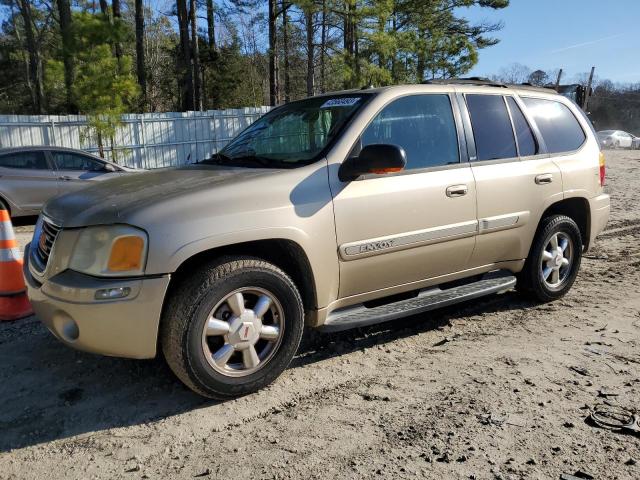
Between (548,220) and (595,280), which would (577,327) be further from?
(595,280)

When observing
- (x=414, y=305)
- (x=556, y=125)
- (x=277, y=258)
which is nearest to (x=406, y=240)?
(x=414, y=305)

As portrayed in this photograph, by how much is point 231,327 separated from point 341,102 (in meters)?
1.84

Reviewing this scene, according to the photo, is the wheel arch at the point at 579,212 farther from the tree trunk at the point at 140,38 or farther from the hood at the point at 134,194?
the tree trunk at the point at 140,38

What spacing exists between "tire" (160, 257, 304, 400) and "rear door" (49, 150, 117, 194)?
798cm

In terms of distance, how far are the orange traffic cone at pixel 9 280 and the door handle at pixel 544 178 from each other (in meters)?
4.36

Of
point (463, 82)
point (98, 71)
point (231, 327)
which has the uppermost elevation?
point (98, 71)

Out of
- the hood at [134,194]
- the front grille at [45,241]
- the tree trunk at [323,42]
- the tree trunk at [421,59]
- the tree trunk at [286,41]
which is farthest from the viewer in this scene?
the tree trunk at [286,41]

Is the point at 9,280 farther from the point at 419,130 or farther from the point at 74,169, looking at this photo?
the point at 74,169

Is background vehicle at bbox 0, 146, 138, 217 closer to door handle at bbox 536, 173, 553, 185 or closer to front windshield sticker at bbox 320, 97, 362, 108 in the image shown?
front windshield sticker at bbox 320, 97, 362, 108

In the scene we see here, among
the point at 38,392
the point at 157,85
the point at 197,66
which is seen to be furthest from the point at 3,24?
the point at 38,392

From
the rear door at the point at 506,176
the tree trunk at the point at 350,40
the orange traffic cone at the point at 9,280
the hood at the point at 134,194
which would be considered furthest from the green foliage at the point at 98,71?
the rear door at the point at 506,176

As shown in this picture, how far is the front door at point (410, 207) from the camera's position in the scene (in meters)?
3.52

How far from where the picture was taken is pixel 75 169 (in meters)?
10.3

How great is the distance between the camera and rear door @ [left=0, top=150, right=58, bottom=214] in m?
9.54
